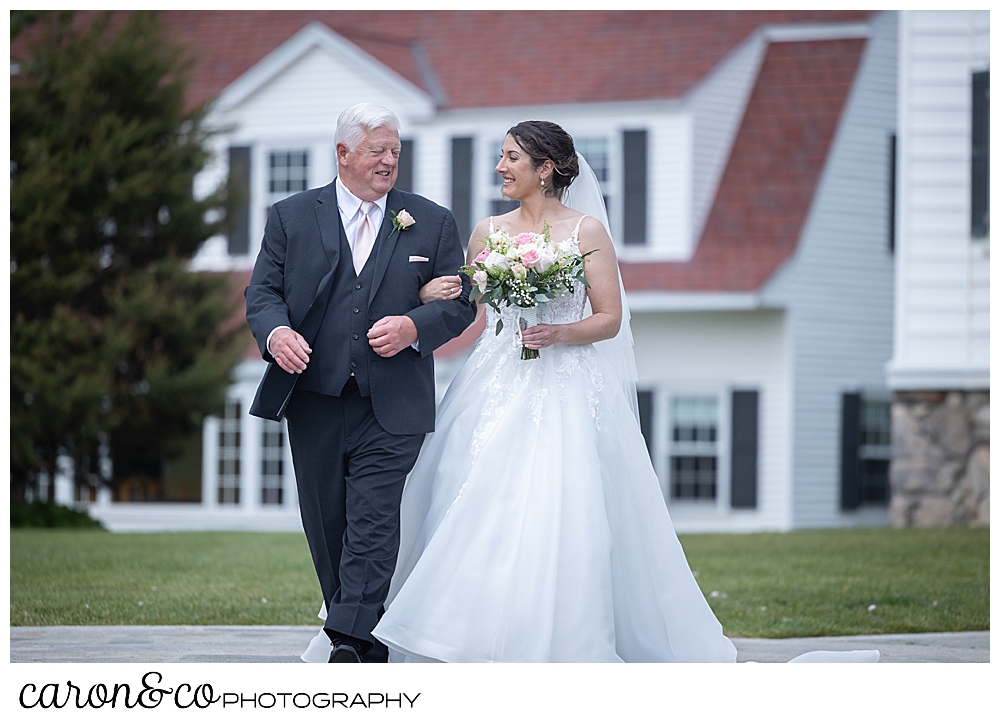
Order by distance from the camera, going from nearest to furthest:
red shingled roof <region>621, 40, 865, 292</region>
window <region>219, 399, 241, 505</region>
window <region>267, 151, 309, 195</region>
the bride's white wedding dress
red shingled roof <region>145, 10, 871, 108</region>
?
the bride's white wedding dress, red shingled roof <region>621, 40, 865, 292</region>, red shingled roof <region>145, 10, 871, 108</region>, window <region>267, 151, 309, 195</region>, window <region>219, 399, 241, 505</region>

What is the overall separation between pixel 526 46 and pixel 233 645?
44.6 ft

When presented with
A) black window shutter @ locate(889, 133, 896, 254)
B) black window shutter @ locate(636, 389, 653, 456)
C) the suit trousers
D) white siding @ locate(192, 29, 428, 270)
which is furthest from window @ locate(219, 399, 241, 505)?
the suit trousers

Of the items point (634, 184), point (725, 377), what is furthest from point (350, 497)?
point (634, 184)

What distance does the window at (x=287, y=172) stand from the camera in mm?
17594

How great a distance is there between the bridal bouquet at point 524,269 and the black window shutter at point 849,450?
12.2 metres

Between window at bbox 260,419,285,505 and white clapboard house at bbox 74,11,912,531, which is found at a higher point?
white clapboard house at bbox 74,11,912,531

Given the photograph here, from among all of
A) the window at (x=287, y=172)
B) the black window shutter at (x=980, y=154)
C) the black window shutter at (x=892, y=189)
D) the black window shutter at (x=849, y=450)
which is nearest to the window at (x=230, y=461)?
the window at (x=287, y=172)

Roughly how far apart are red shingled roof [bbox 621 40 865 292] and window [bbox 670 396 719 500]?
1.61 meters

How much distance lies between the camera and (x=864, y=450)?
16969 millimetres

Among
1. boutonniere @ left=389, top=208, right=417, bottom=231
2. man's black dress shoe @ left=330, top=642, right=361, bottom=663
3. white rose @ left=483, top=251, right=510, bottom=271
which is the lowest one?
man's black dress shoe @ left=330, top=642, right=361, bottom=663

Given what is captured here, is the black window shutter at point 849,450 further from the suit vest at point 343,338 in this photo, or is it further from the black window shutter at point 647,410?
the suit vest at point 343,338

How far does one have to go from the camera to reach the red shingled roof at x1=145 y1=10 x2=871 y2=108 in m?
16.9

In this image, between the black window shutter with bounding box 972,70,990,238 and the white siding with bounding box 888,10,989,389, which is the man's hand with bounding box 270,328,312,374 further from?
the black window shutter with bounding box 972,70,990,238

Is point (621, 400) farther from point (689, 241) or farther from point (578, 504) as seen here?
point (689, 241)
